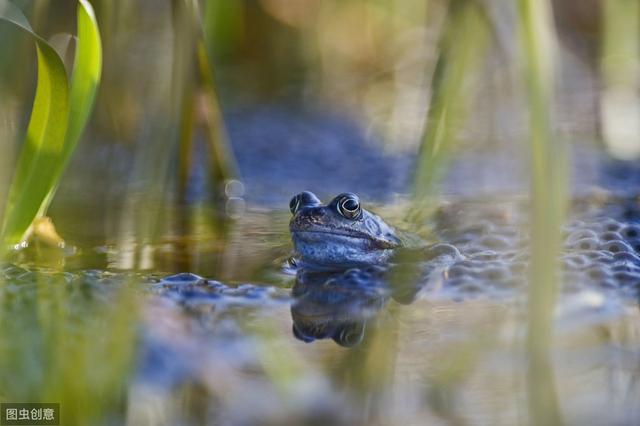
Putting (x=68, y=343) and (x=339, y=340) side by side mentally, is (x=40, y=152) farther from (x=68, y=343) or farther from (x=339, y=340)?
(x=339, y=340)

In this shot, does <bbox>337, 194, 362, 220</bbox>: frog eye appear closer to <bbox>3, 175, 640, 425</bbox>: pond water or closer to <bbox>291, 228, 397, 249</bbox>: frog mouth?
<bbox>291, 228, 397, 249</bbox>: frog mouth

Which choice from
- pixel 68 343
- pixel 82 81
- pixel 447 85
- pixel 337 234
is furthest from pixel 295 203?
pixel 68 343

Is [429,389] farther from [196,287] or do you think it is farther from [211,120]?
[211,120]

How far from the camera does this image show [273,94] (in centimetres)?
620

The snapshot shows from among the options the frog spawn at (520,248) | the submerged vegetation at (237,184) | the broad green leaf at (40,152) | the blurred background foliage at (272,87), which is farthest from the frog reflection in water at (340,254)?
the broad green leaf at (40,152)

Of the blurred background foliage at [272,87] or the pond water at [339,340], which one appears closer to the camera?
the pond water at [339,340]

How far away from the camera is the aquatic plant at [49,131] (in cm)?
261

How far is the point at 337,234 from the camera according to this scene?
340 centimetres

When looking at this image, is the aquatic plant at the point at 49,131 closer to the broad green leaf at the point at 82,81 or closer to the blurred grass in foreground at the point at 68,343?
the broad green leaf at the point at 82,81

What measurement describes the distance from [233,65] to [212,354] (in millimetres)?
4425

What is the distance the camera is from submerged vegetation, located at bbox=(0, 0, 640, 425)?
192cm

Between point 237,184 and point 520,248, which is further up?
point 237,184

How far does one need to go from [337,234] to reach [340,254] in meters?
0.08

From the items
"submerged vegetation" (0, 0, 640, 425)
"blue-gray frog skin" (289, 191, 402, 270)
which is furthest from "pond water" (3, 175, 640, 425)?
"blue-gray frog skin" (289, 191, 402, 270)
